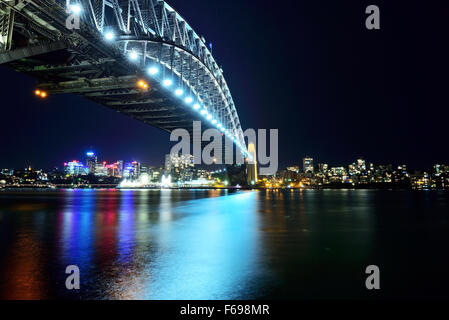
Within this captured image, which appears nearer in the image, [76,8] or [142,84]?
[76,8]

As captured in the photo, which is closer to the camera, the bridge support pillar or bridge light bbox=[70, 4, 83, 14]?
the bridge support pillar

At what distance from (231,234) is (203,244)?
2172 millimetres

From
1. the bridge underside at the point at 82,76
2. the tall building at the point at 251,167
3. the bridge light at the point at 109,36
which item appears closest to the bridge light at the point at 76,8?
the bridge underside at the point at 82,76

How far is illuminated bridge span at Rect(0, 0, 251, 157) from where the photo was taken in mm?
12688

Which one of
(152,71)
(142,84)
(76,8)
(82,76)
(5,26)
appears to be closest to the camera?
(5,26)

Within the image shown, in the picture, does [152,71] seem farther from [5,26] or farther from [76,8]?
[5,26]

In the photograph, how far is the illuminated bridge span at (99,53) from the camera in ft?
41.6

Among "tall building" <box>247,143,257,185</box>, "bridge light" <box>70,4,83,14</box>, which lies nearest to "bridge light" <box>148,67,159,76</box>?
"bridge light" <box>70,4,83,14</box>

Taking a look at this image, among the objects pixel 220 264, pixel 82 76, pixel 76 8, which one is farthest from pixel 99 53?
pixel 220 264

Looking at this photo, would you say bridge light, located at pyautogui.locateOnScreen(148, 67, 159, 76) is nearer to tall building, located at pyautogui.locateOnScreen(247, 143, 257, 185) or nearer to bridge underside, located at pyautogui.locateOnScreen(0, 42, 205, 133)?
bridge underside, located at pyautogui.locateOnScreen(0, 42, 205, 133)

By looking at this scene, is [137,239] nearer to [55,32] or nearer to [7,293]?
[7,293]

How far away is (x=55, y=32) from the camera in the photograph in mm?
13836

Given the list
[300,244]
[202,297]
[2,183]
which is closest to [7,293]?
[202,297]

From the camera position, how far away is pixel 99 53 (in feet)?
54.6
